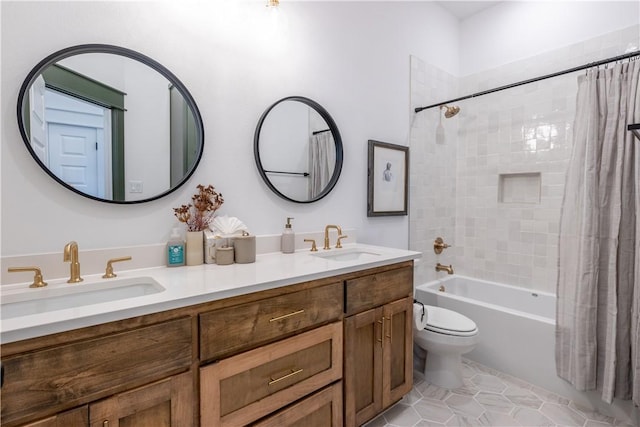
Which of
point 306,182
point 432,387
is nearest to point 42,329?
point 306,182

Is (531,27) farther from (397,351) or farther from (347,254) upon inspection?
(397,351)

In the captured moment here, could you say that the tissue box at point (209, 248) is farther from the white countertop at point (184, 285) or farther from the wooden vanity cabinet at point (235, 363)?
the wooden vanity cabinet at point (235, 363)

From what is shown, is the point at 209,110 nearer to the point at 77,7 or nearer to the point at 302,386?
the point at 77,7

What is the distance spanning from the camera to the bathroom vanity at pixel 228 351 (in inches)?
31.1

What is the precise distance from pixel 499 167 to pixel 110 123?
2822 millimetres

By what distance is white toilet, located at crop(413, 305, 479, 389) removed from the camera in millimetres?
1928

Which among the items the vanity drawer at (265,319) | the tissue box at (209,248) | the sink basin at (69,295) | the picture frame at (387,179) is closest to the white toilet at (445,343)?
the picture frame at (387,179)

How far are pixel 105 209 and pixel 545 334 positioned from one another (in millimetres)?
2545

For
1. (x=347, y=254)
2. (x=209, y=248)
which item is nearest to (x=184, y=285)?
(x=209, y=248)

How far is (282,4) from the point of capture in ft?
5.84

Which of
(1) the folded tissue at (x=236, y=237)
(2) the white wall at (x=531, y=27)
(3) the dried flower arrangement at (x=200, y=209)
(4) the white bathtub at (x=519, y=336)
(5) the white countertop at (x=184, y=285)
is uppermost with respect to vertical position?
(2) the white wall at (x=531, y=27)

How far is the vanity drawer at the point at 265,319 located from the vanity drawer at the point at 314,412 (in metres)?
0.30

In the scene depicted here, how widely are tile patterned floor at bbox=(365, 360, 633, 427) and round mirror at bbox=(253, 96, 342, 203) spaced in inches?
53.6

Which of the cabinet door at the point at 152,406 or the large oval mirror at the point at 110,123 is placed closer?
the cabinet door at the point at 152,406
